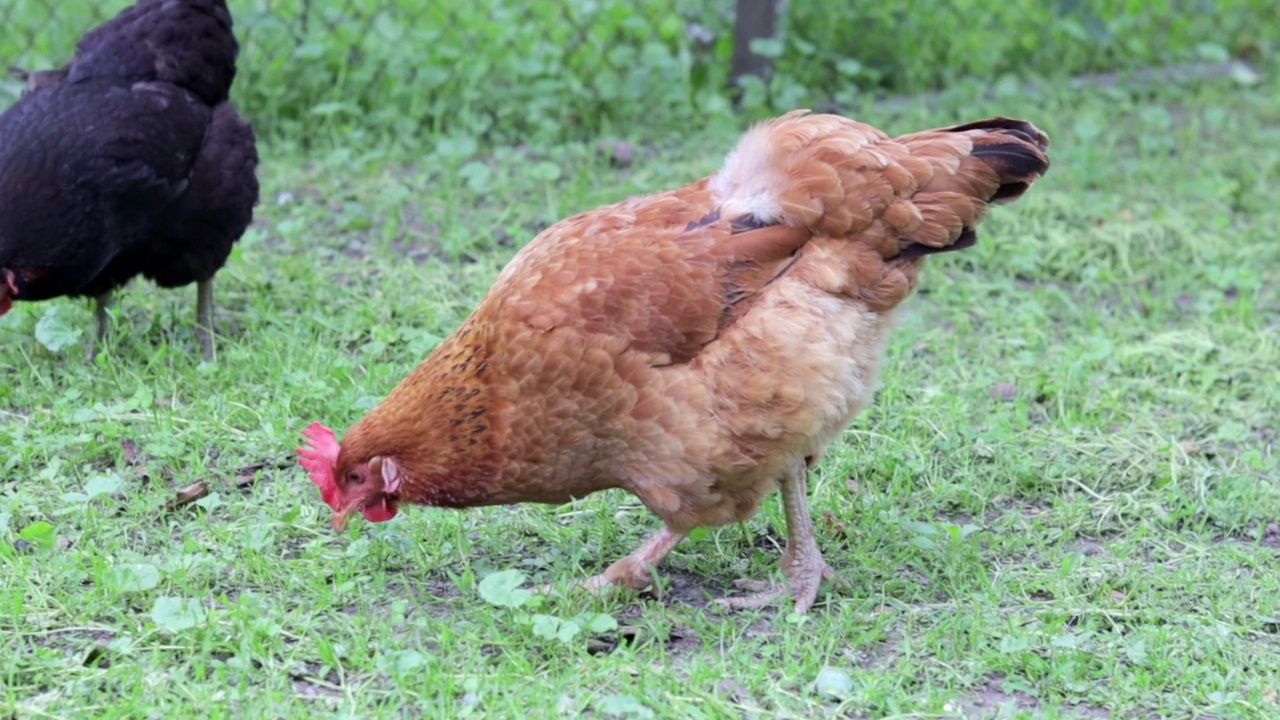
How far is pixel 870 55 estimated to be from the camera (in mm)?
7438

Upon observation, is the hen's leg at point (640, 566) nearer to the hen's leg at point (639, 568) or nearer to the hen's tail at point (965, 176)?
the hen's leg at point (639, 568)

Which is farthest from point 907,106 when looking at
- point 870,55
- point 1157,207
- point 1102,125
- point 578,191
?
A: point 578,191

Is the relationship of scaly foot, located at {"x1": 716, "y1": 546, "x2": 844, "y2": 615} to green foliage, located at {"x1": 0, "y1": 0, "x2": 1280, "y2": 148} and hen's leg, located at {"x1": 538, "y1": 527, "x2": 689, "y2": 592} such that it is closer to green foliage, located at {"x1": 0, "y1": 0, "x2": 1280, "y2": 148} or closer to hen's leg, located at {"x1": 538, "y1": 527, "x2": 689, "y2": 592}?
hen's leg, located at {"x1": 538, "y1": 527, "x2": 689, "y2": 592}

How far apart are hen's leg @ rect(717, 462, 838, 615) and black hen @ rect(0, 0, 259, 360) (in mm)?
2252

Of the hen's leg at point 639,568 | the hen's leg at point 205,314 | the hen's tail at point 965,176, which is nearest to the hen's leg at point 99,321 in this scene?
the hen's leg at point 205,314

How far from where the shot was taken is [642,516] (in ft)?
12.8

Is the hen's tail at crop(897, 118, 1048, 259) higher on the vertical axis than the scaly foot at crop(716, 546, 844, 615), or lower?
higher

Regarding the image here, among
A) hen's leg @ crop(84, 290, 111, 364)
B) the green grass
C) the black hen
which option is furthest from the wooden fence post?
hen's leg @ crop(84, 290, 111, 364)

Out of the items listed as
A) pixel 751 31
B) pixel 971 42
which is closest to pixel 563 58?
pixel 751 31

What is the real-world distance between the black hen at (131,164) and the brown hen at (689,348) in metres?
1.54

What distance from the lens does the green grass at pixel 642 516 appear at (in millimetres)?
3020

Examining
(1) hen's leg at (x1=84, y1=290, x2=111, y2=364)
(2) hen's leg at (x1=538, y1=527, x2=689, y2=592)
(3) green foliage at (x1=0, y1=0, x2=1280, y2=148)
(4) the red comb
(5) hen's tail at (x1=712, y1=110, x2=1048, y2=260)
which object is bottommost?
(1) hen's leg at (x1=84, y1=290, x2=111, y2=364)

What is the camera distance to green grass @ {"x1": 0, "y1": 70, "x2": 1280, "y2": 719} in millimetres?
3020

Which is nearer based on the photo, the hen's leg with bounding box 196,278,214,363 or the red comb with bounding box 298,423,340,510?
the red comb with bounding box 298,423,340,510
